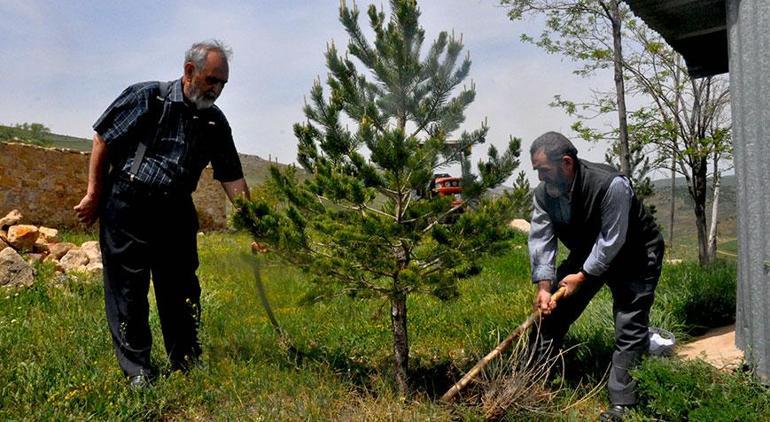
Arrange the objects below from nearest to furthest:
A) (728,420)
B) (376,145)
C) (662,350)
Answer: (728,420)
(376,145)
(662,350)

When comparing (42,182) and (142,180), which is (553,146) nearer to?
(142,180)

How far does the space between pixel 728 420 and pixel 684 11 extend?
314 centimetres

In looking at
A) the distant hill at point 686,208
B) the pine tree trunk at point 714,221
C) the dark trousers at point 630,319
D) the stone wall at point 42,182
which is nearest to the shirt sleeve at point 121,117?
the dark trousers at point 630,319

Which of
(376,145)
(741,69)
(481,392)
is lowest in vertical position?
(481,392)

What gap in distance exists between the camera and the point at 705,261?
9.34 m

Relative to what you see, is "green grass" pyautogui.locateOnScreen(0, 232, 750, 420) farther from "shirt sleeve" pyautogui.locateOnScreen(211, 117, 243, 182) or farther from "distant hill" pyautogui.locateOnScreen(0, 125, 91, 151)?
"distant hill" pyautogui.locateOnScreen(0, 125, 91, 151)

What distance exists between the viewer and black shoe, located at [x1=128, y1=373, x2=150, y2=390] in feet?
10.8

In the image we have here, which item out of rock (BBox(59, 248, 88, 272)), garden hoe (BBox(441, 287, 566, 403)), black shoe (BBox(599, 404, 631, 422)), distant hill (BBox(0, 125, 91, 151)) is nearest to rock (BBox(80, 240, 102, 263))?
rock (BBox(59, 248, 88, 272))

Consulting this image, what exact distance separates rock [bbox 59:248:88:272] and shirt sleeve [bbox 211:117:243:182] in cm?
368

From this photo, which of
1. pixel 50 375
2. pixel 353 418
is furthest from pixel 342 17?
pixel 50 375

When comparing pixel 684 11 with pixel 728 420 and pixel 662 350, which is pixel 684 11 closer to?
pixel 662 350

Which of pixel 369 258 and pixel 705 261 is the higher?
pixel 369 258

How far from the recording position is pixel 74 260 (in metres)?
6.90

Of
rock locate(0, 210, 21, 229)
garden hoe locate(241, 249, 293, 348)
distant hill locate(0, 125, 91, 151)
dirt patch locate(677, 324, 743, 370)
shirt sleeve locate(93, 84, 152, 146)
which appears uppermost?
distant hill locate(0, 125, 91, 151)
